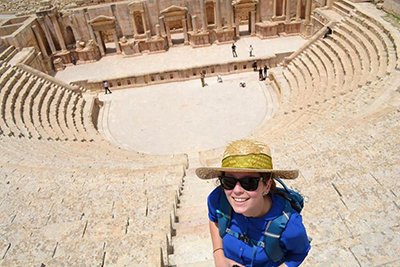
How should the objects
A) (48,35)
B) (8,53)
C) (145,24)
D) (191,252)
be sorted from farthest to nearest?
(145,24), (48,35), (8,53), (191,252)

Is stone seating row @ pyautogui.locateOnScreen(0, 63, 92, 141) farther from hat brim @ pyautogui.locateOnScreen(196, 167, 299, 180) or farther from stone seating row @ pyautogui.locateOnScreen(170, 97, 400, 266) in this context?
hat brim @ pyautogui.locateOnScreen(196, 167, 299, 180)

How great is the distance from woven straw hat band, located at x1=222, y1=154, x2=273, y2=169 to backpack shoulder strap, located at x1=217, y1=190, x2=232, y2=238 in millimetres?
442

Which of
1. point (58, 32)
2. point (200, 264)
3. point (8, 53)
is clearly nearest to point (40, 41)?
point (58, 32)

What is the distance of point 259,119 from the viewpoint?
14.6m

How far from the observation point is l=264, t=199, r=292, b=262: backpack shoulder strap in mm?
2730

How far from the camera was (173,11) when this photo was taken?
866 inches

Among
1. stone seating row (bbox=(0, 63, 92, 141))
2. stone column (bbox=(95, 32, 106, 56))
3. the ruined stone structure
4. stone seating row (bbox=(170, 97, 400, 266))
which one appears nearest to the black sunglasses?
stone seating row (bbox=(170, 97, 400, 266))

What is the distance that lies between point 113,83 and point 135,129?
5001 mm

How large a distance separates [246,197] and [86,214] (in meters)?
4.16

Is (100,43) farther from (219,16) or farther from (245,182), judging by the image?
(245,182)

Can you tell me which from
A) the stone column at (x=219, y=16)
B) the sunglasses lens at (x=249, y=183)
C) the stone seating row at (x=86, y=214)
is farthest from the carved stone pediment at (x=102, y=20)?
the sunglasses lens at (x=249, y=183)

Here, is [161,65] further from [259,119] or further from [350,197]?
[350,197]

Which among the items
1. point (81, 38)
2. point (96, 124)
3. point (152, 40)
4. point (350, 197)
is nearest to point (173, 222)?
point (350, 197)

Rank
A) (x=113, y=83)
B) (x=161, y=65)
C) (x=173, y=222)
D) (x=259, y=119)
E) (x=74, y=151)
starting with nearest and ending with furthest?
(x=173, y=222) → (x=74, y=151) → (x=259, y=119) → (x=113, y=83) → (x=161, y=65)
